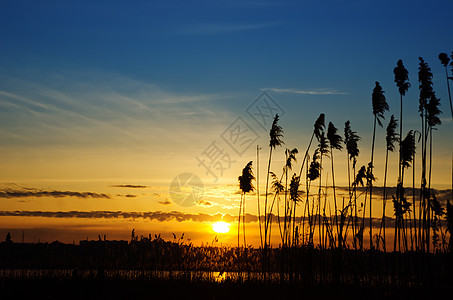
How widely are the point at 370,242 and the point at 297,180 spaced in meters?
4.52

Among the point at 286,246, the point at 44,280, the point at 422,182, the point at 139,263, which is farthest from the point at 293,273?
the point at 44,280

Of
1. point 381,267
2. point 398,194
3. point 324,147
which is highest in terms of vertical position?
point 324,147

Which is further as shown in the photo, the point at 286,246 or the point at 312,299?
the point at 286,246

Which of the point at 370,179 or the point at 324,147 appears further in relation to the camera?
the point at 324,147

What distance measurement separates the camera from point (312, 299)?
12.8 metres

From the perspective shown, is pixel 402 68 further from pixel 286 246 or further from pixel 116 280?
pixel 116 280

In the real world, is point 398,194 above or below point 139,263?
above

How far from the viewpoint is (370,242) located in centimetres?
1430

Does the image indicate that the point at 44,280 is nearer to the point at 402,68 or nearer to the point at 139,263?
the point at 139,263

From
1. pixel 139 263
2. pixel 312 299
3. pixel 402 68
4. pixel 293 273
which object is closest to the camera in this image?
pixel 312 299

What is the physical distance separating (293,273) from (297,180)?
363cm

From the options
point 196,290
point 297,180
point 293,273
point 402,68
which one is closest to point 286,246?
point 293,273

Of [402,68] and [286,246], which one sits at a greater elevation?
[402,68]

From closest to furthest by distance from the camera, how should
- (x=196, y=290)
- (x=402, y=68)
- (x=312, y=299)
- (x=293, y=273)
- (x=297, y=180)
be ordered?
1. (x=312, y=299)
2. (x=402, y=68)
3. (x=196, y=290)
4. (x=293, y=273)
5. (x=297, y=180)
